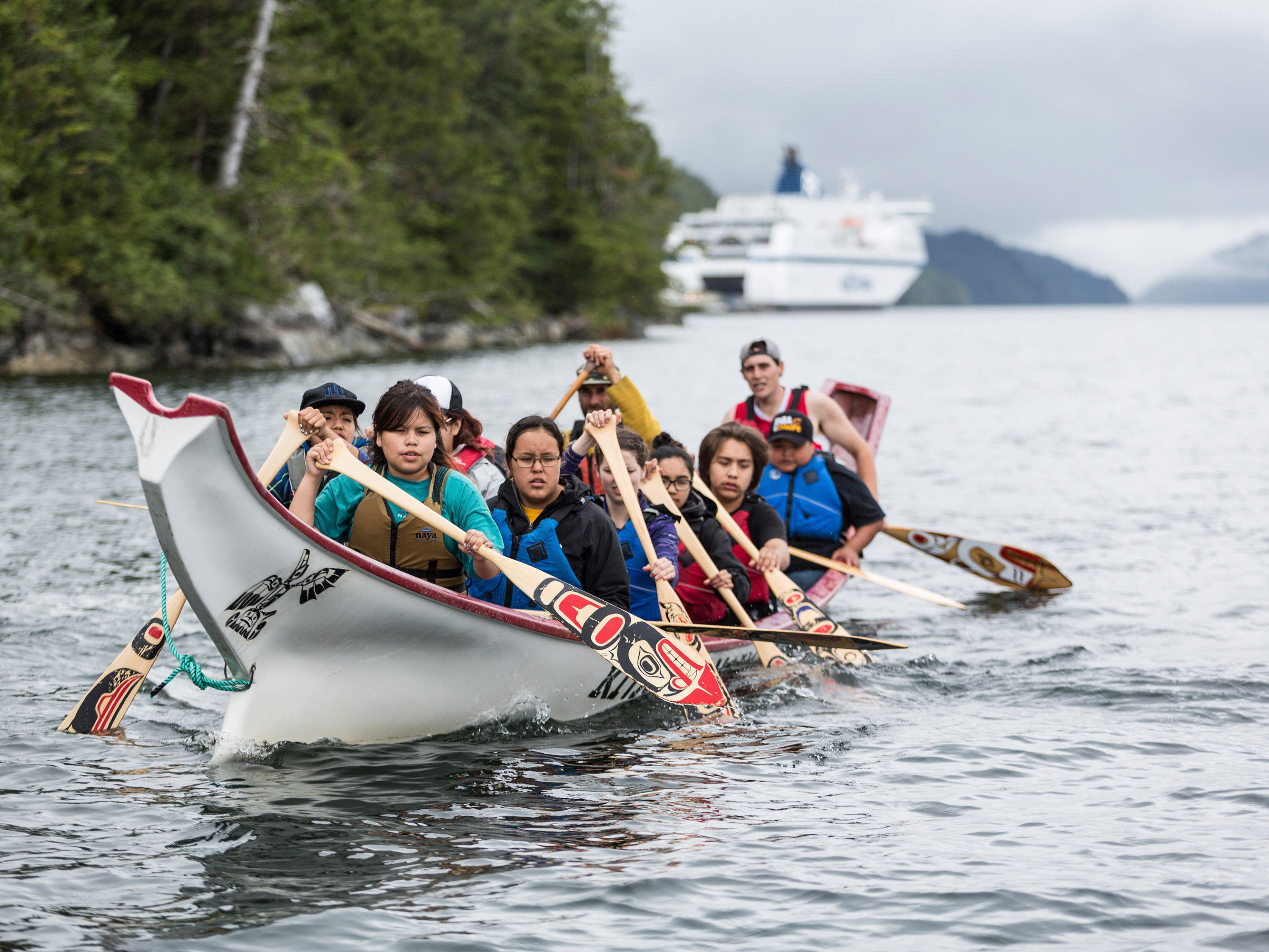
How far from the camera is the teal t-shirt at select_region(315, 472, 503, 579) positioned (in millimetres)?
5211

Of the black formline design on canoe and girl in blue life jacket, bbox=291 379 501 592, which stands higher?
girl in blue life jacket, bbox=291 379 501 592

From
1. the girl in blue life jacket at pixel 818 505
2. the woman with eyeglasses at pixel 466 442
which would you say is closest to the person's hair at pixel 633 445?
the woman with eyeglasses at pixel 466 442

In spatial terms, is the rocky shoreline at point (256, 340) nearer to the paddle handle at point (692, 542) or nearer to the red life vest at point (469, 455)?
the red life vest at point (469, 455)

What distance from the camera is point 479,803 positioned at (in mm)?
4887

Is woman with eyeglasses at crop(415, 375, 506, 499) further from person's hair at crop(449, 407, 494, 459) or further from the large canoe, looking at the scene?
the large canoe

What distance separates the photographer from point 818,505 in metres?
8.38

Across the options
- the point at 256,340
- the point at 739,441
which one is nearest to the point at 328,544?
the point at 739,441

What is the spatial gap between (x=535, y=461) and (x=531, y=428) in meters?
0.15

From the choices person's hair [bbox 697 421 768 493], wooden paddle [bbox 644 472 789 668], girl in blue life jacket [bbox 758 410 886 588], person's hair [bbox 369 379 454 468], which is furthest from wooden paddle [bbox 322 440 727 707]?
girl in blue life jacket [bbox 758 410 886 588]

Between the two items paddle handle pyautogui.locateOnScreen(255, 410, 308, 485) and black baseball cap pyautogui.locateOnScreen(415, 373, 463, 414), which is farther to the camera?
black baseball cap pyautogui.locateOnScreen(415, 373, 463, 414)

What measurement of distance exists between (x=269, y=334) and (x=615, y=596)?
2376 cm

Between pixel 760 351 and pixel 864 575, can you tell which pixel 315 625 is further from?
pixel 864 575

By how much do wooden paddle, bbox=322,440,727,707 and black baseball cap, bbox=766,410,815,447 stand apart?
2249 millimetres

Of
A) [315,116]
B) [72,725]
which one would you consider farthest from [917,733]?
[315,116]
